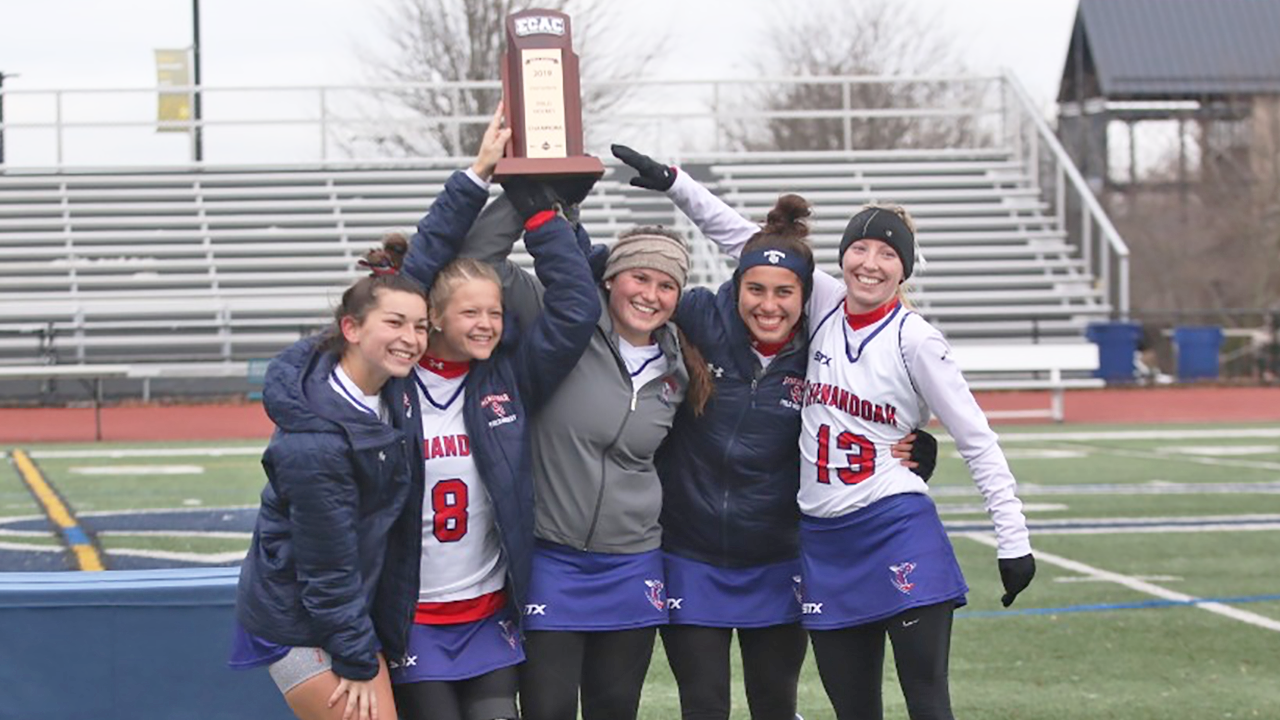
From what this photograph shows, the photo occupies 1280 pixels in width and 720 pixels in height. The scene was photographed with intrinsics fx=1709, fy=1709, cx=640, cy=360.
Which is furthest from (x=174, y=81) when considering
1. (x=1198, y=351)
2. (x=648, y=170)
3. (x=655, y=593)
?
(x=655, y=593)

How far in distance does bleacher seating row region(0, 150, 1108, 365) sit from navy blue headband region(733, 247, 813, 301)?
1697 centimetres

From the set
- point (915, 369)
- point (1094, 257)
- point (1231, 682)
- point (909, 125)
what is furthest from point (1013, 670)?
point (909, 125)

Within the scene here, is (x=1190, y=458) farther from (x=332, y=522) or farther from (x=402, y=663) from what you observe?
(x=332, y=522)

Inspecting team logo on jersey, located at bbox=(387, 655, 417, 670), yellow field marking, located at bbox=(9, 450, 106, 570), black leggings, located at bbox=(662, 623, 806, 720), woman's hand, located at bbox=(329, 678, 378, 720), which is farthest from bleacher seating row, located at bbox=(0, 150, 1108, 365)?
woman's hand, located at bbox=(329, 678, 378, 720)

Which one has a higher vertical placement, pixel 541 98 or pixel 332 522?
pixel 541 98

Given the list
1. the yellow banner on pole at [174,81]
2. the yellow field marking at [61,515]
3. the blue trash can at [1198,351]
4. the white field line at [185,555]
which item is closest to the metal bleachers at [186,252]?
the yellow banner on pole at [174,81]

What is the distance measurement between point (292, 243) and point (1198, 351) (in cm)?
1353

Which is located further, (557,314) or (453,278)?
(557,314)

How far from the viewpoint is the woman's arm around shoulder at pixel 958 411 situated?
413 cm

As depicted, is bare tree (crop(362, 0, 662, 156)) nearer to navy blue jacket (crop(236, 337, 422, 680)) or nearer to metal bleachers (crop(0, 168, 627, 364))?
metal bleachers (crop(0, 168, 627, 364))

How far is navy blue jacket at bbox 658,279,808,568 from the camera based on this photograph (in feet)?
14.2

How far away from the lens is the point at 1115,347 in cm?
2342

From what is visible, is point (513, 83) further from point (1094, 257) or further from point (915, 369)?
point (1094, 257)

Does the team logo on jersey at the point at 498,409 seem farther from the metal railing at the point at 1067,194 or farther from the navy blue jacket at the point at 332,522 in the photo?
the metal railing at the point at 1067,194
